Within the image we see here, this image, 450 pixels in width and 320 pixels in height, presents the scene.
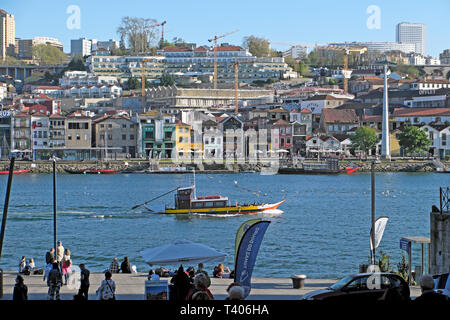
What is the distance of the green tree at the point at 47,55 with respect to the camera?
10869 cm

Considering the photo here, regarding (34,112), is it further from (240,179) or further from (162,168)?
(240,179)

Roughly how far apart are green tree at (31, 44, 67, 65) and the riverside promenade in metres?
101

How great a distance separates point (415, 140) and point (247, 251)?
4484 centimetres

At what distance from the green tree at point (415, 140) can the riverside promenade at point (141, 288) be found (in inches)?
1665

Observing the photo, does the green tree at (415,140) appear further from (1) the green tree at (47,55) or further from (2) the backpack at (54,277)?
(1) the green tree at (47,55)

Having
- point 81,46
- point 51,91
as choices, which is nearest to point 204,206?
point 51,91

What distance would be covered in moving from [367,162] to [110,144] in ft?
51.9

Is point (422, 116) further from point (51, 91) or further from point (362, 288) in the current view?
point (362, 288)

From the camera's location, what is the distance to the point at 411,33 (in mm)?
140875

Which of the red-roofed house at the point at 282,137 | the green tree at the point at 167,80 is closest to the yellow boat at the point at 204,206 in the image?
the red-roofed house at the point at 282,137

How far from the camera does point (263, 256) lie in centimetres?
1661

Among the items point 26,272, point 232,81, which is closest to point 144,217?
point 26,272

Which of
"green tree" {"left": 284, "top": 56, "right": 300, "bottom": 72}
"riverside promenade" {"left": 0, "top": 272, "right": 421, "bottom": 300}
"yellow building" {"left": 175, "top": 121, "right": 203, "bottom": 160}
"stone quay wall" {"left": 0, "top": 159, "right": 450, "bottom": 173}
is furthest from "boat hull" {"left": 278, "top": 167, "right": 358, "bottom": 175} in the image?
"green tree" {"left": 284, "top": 56, "right": 300, "bottom": 72}
